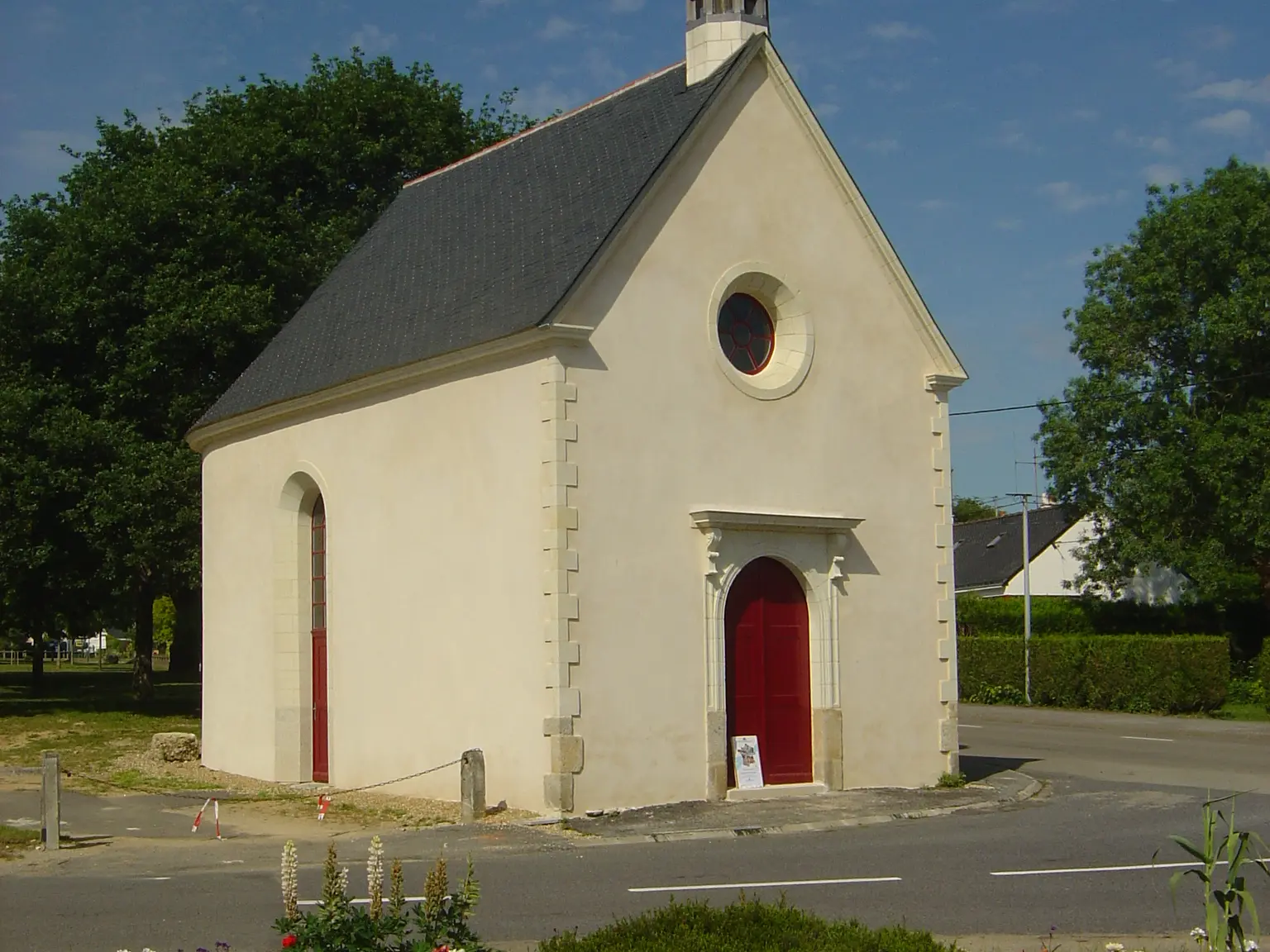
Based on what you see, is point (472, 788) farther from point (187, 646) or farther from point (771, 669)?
point (187, 646)

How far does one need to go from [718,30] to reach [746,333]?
3.83m

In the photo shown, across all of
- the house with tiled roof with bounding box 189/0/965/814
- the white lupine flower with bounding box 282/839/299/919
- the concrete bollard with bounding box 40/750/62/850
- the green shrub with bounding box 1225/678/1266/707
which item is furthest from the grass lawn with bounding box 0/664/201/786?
the green shrub with bounding box 1225/678/1266/707

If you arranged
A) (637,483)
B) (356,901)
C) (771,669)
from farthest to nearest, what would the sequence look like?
1. (771,669)
2. (637,483)
3. (356,901)

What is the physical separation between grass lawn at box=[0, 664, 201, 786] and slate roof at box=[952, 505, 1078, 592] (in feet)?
93.0

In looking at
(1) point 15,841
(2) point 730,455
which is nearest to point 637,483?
(2) point 730,455

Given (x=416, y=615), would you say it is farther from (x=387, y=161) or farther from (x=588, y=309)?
(x=387, y=161)

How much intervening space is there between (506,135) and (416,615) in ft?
64.8

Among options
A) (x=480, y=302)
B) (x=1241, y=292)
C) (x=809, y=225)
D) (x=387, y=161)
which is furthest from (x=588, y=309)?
(x=1241, y=292)

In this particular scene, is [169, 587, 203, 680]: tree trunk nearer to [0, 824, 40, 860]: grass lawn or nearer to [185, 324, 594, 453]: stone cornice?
[185, 324, 594, 453]: stone cornice

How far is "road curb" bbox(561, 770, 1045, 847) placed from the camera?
13984 millimetres

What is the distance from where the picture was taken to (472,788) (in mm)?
15062

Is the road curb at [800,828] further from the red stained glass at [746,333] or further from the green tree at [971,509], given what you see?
the green tree at [971,509]

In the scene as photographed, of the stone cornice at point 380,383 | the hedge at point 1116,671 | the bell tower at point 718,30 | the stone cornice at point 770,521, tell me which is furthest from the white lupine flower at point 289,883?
the hedge at point 1116,671

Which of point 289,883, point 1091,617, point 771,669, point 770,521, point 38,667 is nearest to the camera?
point 289,883
